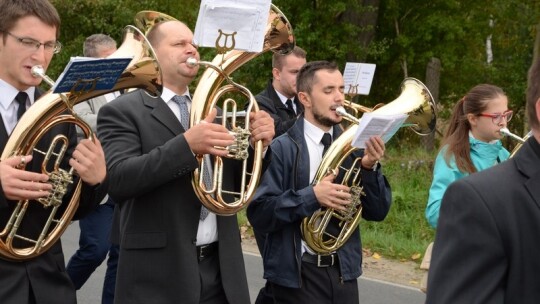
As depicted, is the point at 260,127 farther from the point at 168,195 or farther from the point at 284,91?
the point at 284,91

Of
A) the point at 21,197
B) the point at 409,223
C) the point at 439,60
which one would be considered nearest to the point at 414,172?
the point at 409,223

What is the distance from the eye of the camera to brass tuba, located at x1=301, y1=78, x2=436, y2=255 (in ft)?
16.5

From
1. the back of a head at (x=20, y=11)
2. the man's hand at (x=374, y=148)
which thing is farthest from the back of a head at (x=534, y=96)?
the man's hand at (x=374, y=148)

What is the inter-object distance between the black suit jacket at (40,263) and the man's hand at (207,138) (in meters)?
0.41

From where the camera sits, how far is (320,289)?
499 centimetres

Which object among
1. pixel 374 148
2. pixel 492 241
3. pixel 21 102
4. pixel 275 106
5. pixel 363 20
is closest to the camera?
pixel 492 241

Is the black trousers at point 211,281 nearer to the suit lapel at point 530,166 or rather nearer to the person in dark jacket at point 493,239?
the person in dark jacket at point 493,239

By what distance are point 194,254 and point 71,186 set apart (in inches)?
25.7

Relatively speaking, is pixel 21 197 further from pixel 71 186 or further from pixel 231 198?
pixel 231 198

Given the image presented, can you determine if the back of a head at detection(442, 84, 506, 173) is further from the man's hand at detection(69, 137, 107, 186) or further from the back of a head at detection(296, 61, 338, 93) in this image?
the man's hand at detection(69, 137, 107, 186)

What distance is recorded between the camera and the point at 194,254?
13.6 ft

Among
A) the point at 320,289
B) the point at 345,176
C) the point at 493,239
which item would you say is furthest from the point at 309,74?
the point at 493,239

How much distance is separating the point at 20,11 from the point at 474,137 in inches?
111

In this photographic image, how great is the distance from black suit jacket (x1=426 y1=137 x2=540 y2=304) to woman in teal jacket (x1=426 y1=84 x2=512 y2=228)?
9.06ft
